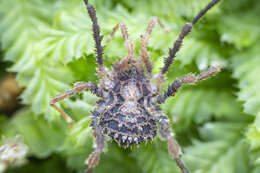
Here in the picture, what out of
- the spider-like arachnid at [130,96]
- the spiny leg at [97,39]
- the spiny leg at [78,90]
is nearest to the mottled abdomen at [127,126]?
the spider-like arachnid at [130,96]

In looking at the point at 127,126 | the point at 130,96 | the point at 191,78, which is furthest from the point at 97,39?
the point at 191,78

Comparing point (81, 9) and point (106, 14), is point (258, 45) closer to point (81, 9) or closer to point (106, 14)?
point (106, 14)

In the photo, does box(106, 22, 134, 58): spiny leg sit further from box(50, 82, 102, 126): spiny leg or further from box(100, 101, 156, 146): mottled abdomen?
box(100, 101, 156, 146): mottled abdomen

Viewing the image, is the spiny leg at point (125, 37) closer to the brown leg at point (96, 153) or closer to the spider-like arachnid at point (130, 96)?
the spider-like arachnid at point (130, 96)

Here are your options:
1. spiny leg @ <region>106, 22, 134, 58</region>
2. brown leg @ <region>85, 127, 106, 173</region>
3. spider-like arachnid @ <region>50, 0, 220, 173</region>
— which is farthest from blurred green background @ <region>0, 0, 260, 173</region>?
brown leg @ <region>85, 127, 106, 173</region>

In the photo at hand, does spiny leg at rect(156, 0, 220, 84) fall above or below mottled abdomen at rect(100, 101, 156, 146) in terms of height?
above

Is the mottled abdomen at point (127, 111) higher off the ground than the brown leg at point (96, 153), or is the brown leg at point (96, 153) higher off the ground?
the mottled abdomen at point (127, 111)
